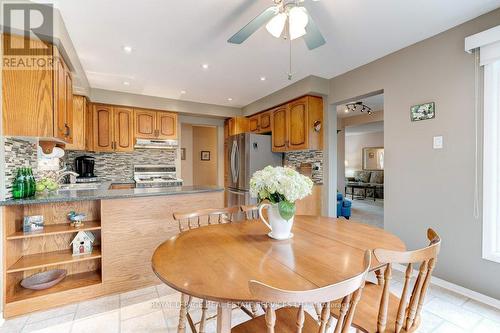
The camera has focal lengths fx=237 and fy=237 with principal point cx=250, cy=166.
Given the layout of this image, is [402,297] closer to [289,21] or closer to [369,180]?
[289,21]

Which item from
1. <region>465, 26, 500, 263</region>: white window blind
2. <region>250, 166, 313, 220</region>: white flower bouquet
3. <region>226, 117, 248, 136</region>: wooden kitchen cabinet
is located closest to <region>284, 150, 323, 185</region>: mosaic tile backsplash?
<region>226, 117, 248, 136</region>: wooden kitchen cabinet

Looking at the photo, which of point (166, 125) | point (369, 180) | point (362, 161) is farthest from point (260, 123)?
point (362, 161)

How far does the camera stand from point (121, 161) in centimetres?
450

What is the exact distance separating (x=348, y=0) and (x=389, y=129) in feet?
5.14

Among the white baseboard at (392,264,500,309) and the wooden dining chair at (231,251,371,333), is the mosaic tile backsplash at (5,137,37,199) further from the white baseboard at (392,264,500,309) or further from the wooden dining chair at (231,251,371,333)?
the white baseboard at (392,264,500,309)

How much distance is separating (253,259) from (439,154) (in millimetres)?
2296

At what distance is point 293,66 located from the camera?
3.07 meters

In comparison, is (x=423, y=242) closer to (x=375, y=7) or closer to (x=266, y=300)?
(x=375, y=7)

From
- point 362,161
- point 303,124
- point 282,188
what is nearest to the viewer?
point 282,188

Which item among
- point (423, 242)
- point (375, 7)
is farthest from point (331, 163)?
point (375, 7)

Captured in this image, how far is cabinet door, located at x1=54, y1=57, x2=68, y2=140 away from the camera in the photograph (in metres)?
1.99

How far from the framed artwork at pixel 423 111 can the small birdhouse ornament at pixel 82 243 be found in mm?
3445

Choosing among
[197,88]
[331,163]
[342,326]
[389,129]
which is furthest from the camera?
[197,88]

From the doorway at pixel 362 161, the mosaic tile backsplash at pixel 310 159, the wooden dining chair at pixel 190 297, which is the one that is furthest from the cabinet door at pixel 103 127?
the doorway at pixel 362 161
